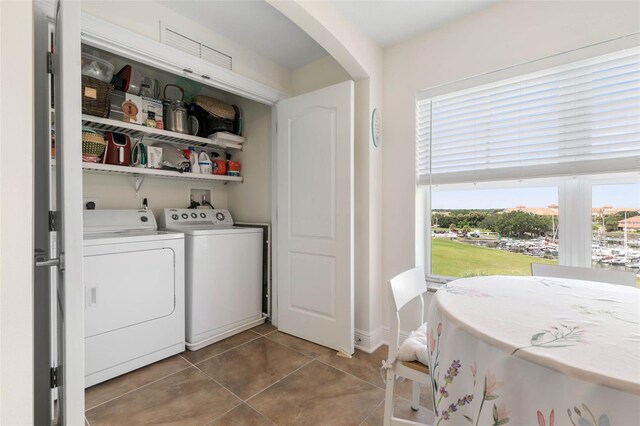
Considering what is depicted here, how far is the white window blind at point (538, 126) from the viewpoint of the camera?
1.65 m

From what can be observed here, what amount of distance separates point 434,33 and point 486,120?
2.64 feet

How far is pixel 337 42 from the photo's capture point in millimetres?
2021

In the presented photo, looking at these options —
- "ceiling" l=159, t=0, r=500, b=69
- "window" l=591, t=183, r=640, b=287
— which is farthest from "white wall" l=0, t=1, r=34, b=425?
"window" l=591, t=183, r=640, b=287

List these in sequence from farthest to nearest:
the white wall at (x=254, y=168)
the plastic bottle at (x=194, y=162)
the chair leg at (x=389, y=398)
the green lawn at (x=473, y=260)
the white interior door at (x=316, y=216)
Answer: the white wall at (x=254, y=168) < the plastic bottle at (x=194, y=162) < the white interior door at (x=316, y=216) < the green lawn at (x=473, y=260) < the chair leg at (x=389, y=398)

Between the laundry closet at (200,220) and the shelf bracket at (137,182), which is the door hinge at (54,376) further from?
the shelf bracket at (137,182)

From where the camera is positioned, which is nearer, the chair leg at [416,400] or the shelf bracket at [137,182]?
the chair leg at [416,400]

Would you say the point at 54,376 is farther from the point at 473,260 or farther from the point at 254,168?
the point at 473,260

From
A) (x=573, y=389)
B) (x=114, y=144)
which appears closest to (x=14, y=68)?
(x=573, y=389)

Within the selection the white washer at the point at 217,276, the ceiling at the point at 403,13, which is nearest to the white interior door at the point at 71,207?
the white washer at the point at 217,276

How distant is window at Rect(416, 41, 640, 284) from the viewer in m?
1.69

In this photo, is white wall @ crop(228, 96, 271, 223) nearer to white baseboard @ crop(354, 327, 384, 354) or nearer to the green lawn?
white baseboard @ crop(354, 327, 384, 354)

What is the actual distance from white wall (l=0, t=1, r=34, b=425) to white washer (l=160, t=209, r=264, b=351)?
1.53 m

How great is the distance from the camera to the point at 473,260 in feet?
7.47

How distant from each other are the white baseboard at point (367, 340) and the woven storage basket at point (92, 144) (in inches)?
98.1
